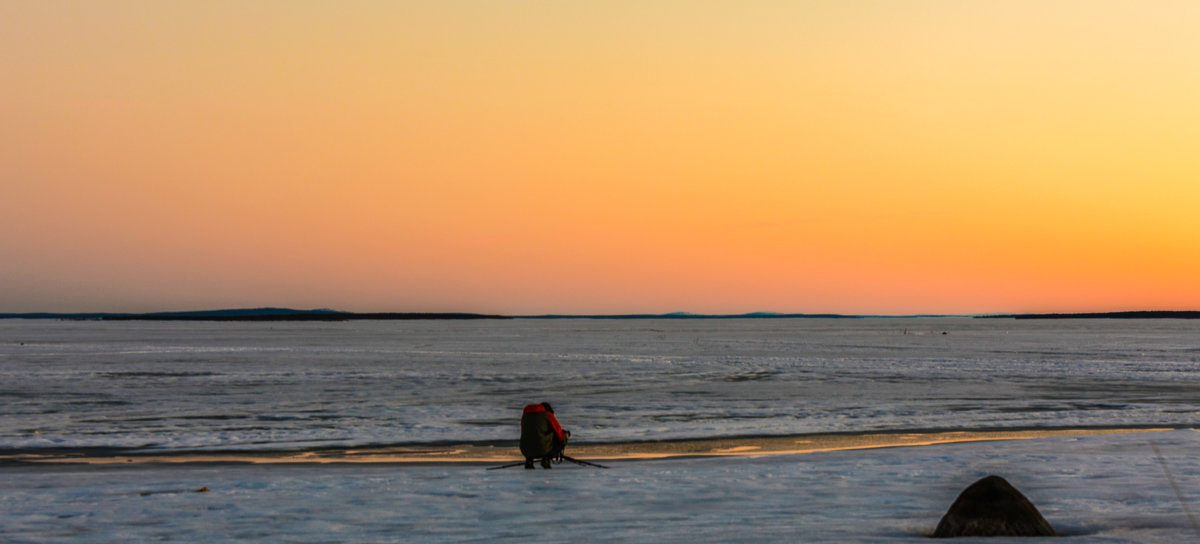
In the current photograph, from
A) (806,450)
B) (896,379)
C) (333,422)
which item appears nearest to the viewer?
(806,450)

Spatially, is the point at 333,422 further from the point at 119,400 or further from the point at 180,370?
the point at 180,370

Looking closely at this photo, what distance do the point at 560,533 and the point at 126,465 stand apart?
443 inches

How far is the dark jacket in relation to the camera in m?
17.7

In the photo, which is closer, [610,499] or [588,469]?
[610,499]

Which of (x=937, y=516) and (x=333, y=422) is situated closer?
(x=937, y=516)

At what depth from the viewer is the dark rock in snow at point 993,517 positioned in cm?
1128

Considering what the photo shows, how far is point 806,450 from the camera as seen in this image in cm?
2141

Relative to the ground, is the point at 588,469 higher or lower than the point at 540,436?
lower

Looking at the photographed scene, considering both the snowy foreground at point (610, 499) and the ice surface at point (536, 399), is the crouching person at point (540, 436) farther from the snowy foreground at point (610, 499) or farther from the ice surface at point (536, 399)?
the ice surface at point (536, 399)

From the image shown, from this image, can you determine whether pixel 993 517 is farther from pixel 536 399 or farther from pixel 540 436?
pixel 536 399

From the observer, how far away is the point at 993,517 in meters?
11.3

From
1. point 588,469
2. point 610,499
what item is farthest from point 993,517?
point 588,469

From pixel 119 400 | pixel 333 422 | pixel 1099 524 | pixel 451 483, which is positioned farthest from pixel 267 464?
pixel 119 400

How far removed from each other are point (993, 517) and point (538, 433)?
27.7ft
